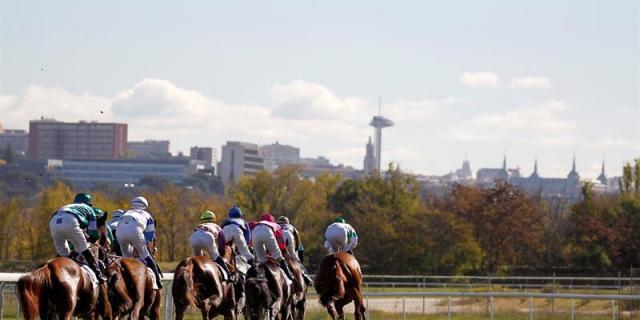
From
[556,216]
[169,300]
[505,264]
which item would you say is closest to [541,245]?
[505,264]

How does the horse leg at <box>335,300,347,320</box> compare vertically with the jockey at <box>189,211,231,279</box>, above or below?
below

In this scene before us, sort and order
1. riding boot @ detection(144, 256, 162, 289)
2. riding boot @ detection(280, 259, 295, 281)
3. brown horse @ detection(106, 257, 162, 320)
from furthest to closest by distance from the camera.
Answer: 1. riding boot @ detection(280, 259, 295, 281)
2. riding boot @ detection(144, 256, 162, 289)
3. brown horse @ detection(106, 257, 162, 320)

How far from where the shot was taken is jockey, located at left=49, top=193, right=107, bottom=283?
20.4 metres

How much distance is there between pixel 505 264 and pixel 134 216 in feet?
168

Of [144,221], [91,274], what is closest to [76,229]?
[91,274]

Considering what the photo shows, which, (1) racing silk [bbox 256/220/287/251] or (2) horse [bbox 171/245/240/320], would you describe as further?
(1) racing silk [bbox 256/220/287/251]

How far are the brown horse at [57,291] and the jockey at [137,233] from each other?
2.14m

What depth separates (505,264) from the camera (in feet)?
236

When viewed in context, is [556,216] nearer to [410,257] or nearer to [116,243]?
A: [410,257]

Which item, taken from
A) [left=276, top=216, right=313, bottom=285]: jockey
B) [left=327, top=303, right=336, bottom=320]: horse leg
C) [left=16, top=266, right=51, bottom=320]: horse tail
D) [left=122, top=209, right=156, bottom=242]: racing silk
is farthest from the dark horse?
[left=276, top=216, right=313, bottom=285]: jockey

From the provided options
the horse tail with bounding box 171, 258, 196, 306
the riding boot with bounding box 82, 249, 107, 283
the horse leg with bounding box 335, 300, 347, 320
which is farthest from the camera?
the horse leg with bounding box 335, 300, 347, 320

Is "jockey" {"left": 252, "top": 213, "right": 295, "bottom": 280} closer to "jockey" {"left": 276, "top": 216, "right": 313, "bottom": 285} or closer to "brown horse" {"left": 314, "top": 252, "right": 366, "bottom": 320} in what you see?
"brown horse" {"left": 314, "top": 252, "right": 366, "bottom": 320}

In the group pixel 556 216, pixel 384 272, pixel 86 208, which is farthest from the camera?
pixel 556 216

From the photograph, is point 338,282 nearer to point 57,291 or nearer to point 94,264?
point 94,264
